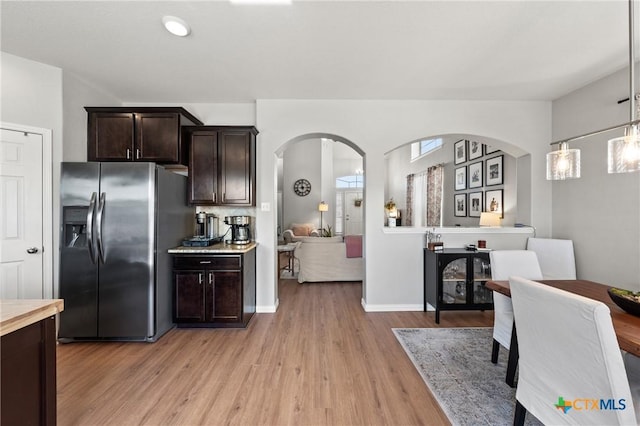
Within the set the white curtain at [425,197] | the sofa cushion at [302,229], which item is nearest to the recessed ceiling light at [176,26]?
the white curtain at [425,197]

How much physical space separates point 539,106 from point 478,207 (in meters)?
1.82

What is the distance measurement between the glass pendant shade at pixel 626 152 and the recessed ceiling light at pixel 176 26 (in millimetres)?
2900

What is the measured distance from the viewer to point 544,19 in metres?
1.97

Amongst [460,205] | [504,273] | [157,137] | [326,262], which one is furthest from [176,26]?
[460,205]

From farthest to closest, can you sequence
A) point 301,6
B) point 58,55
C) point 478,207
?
point 478,207
point 58,55
point 301,6

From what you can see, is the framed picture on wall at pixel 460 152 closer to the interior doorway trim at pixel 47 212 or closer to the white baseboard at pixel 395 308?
the white baseboard at pixel 395 308

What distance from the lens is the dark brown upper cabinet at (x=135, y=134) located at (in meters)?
3.00

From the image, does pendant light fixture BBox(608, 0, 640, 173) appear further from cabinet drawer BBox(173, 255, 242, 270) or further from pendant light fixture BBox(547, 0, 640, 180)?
cabinet drawer BBox(173, 255, 242, 270)

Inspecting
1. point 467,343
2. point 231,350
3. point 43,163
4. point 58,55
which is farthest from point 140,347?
point 467,343

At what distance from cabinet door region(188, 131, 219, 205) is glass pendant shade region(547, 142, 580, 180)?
127 inches

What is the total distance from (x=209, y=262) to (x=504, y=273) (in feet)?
9.35

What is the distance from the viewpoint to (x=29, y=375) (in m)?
1.17

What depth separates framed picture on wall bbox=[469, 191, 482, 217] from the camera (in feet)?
15.4

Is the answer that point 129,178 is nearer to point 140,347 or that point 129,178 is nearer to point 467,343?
point 140,347
